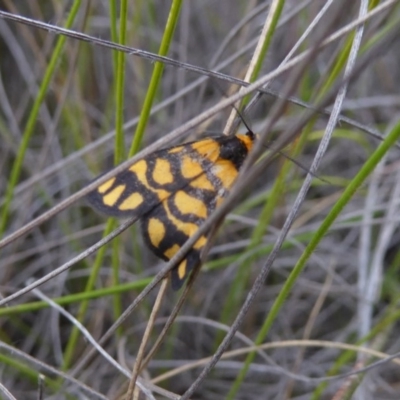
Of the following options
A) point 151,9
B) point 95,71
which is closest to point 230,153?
point 151,9

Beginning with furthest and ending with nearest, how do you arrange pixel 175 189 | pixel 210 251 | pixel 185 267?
pixel 210 251 → pixel 175 189 → pixel 185 267

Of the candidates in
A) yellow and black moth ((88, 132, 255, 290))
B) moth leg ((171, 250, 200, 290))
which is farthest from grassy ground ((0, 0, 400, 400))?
moth leg ((171, 250, 200, 290))

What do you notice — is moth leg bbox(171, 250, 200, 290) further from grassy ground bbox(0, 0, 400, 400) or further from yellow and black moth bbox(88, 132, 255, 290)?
grassy ground bbox(0, 0, 400, 400)

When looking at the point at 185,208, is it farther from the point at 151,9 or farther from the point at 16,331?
the point at 151,9

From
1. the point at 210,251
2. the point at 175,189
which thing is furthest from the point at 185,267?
the point at 210,251

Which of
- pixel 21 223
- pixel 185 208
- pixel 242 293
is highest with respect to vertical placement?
pixel 185 208

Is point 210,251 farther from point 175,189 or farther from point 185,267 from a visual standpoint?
point 185,267

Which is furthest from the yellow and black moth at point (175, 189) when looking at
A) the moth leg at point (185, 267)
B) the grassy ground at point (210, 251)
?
the grassy ground at point (210, 251)

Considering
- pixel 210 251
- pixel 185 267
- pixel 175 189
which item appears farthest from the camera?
pixel 210 251
